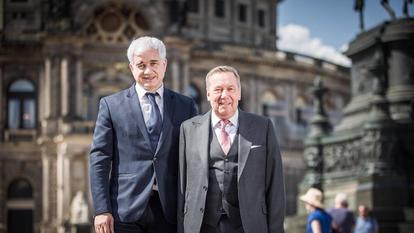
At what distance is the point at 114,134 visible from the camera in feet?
24.2

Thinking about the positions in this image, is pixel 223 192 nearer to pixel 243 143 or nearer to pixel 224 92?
pixel 243 143

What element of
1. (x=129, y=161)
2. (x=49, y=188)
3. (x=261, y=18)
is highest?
(x=261, y=18)

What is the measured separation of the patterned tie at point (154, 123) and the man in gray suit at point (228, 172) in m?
0.23

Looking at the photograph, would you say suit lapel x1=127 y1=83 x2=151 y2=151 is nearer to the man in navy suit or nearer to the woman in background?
the man in navy suit

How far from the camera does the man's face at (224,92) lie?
23.0 ft

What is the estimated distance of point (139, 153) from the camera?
723cm

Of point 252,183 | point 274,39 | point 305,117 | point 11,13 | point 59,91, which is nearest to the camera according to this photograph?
point 252,183

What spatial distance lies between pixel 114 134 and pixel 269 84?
174 feet

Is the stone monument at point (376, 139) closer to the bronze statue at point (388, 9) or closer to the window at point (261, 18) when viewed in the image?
the bronze statue at point (388, 9)

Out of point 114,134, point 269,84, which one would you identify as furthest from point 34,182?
point 114,134

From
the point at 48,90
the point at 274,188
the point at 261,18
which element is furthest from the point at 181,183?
the point at 261,18

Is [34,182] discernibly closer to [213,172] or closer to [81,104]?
[81,104]

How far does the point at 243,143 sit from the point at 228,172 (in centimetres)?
25

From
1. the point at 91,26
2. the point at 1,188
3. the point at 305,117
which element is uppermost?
the point at 91,26
